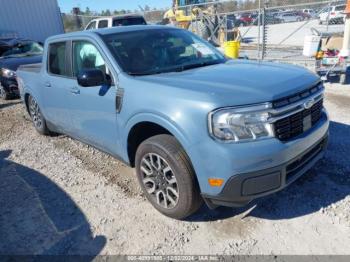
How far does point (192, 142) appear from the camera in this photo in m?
2.62

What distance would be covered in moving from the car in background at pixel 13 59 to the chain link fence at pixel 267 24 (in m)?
6.46

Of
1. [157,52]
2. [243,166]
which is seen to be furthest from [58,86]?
[243,166]

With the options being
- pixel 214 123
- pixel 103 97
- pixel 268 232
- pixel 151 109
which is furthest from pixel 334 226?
pixel 103 97

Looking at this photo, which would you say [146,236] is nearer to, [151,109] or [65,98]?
[151,109]

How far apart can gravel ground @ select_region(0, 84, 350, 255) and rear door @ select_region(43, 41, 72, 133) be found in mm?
746

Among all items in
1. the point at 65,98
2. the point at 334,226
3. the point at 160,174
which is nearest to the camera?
the point at 334,226

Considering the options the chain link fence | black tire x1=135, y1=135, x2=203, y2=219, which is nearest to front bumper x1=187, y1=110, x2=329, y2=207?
black tire x1=135, y1=135, x2=203, y2=219

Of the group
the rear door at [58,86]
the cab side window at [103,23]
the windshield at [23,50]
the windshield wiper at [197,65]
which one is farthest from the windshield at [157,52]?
the cab side window at [103,23]

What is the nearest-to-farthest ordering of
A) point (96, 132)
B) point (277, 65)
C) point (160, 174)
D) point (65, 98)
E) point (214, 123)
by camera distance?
point (214, 123)
point (160, 174)
point (277, 65)
point (96, 132)
point (65, 98)

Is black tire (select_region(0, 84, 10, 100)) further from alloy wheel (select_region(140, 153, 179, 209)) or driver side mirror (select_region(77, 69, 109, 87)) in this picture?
alloy wheel (select_region(140, 153, 179, 209))

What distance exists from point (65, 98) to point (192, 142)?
235 centimetres

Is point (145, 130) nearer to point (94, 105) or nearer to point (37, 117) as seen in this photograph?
point (94, 105)

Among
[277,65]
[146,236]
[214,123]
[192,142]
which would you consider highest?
[277,65]

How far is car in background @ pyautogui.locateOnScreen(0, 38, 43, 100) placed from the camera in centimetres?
872
